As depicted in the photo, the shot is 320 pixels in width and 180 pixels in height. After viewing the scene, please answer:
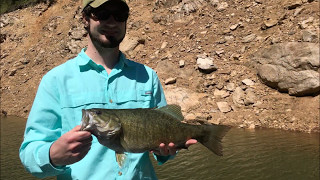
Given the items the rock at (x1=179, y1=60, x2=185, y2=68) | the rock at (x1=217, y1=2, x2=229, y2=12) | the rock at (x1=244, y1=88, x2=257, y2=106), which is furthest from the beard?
the rock at (x1=217, y1=2, x2=229, y2=12)

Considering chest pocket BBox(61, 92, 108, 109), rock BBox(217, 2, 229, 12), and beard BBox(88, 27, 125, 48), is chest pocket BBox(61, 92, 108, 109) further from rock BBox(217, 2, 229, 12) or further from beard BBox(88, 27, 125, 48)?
rock BBox(217, 2, 229, 12)

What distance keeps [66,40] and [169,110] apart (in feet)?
76.5

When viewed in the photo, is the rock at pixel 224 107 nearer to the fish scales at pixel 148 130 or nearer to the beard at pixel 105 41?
the fish scales at pixel 148 130

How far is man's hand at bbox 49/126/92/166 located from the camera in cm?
186

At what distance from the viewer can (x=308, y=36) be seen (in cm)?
1272

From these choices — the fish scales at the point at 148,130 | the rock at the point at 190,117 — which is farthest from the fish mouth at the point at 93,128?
the rock at the point at 190,117

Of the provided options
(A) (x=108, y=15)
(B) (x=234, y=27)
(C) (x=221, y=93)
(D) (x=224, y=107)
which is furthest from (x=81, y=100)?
(B) (x=234, y=27)

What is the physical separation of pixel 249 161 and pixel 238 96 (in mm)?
4912

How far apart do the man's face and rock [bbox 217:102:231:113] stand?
1076 centimetres

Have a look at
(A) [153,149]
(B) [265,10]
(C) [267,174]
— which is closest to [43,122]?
(A) [153,149]

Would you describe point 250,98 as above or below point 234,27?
below

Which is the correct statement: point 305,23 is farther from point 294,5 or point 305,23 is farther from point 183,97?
point 183,97

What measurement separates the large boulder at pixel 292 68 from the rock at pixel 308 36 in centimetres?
51

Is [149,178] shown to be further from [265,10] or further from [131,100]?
[265,10]
